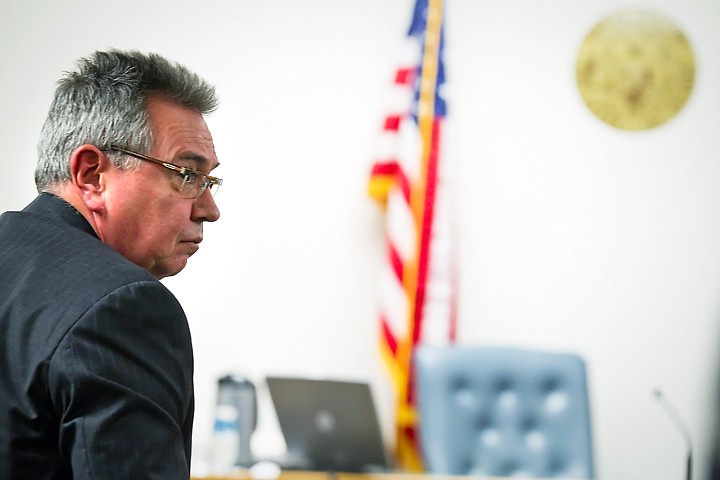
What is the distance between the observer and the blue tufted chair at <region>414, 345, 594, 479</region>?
3184mm

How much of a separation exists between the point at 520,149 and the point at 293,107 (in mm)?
1066

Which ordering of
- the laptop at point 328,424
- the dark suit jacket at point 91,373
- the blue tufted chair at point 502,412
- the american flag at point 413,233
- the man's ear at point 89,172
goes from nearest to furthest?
the dark suit jacket at point 91,373, the man's ear at point 89,172, the laptop at point 328,424, the blue tufted chair at point 502,412, the american flag at point 413,233

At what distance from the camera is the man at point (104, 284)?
102 cm

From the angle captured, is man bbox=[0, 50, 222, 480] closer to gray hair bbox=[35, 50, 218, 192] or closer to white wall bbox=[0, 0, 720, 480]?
gray hair bbox=[35, 50, 218, 192]

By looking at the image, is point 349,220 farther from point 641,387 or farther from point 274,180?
point 641,387

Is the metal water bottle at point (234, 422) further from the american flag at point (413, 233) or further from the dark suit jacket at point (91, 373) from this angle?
the dark suit jacket at point (91, 373)

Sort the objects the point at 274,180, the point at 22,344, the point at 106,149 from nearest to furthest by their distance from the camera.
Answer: the point at 22,344
the point at 106,149
the point at 274,180

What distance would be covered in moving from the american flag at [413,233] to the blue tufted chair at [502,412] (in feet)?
1.60

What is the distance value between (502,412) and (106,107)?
2303 mm

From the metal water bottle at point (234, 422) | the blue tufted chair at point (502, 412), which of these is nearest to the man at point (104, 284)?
the metal water bottle at point (234, 422)

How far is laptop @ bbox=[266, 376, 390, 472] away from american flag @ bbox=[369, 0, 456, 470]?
754 millimetres

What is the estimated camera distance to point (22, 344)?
3.49ft

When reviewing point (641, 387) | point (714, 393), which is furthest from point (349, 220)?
point (714, 393)

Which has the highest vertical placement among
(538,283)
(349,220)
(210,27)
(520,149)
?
(210,27)
